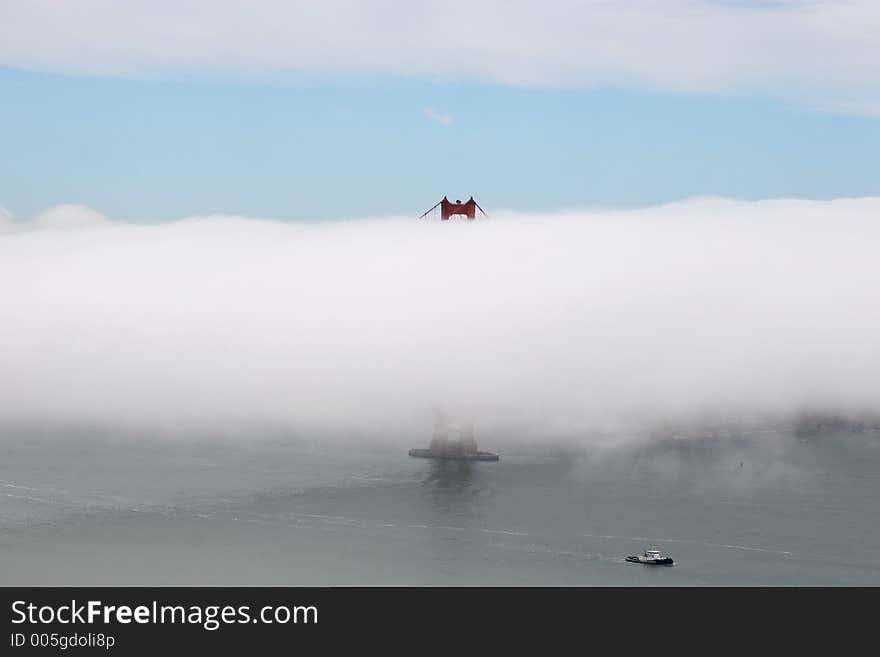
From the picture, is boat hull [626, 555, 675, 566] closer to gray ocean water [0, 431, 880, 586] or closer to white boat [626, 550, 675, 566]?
white boat [626, 550, 675, 566]

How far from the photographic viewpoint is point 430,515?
44906 mm

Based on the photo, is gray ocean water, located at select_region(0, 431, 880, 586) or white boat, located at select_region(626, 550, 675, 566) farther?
white boat, located at select_region(626, 550, 675, 566)

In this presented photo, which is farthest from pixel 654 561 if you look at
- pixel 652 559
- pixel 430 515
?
pixel 430 515

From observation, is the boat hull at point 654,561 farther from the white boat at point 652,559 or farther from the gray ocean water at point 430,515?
the gray ocean water at point 430,515

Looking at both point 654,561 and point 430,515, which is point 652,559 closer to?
point 654,561

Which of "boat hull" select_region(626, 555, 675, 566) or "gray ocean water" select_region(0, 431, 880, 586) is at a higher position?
"gray ocean water" select_region(0, 431, 880, 586)

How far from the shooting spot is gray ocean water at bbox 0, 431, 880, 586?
36.4 metres

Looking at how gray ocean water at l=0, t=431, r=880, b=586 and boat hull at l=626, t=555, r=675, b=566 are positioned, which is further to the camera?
boat hull at l=626, t=555, r=675, b=566

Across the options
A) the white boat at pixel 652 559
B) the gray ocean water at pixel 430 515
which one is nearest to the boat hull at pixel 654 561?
the white boat at pixel 652 559

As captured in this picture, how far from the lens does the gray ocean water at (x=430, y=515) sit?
120 feet

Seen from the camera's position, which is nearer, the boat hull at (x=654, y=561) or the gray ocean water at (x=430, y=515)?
the gray ocean water at (x=430, y=515)

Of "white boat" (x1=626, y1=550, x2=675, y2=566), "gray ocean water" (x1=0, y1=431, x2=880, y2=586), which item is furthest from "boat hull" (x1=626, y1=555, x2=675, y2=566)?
"gray ocean water" (x1=0, y1=431, x2=880, y2=586)
